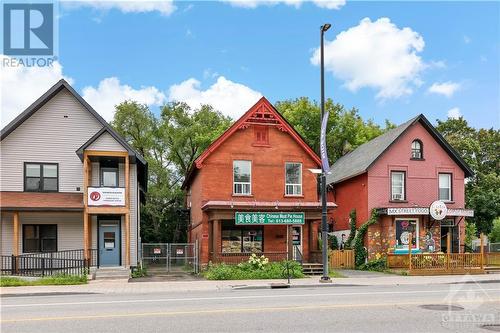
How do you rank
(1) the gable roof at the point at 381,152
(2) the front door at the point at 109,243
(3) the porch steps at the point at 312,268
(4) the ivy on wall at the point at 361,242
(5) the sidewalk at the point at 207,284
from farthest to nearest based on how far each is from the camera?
(1) the gable roof at the point at 381,152, (4) the ivy on wall at the point at 361,242, (2) the front door at the point at 109,243, (3) the porch steps at the point at 312,268, (5) the sidewalk at the point at 207,284

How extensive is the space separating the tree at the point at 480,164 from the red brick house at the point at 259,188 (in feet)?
52.0

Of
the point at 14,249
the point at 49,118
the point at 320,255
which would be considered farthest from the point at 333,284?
the point at 49,118

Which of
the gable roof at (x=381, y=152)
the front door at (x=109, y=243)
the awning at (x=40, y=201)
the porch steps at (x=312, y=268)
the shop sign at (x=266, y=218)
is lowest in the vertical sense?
the porch steps at (x=312, y=268)

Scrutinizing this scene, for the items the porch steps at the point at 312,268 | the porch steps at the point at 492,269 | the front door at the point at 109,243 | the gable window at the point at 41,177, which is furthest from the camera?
the porch steps at the point at 492,269

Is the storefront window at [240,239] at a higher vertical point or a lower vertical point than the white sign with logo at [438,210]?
lower

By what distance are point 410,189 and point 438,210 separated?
7.11 ft

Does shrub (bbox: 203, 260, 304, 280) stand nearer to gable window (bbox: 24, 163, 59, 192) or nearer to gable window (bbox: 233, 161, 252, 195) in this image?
gable window (bbox: 233, 161, 252, 195)

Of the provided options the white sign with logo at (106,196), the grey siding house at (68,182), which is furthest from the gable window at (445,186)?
the white sign with logo at (106,196)

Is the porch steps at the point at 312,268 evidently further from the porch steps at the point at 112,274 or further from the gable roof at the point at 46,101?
the gable roof at the point at 46,101

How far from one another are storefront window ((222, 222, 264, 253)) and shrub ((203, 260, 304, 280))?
3191mm

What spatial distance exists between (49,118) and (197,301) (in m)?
16.1

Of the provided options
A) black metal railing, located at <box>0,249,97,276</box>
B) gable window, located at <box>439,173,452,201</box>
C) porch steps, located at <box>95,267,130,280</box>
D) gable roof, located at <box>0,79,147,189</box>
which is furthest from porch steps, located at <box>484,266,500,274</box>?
black metal railing, located at <box>0,249,97,276</box>

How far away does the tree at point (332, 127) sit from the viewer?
43.9 meters

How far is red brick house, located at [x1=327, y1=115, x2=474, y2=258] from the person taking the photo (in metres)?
29.0
